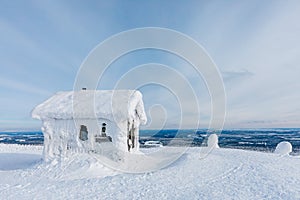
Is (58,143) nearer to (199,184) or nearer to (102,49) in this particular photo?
(102,49)

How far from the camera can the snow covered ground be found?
853cm

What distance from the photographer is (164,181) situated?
33.7 feet

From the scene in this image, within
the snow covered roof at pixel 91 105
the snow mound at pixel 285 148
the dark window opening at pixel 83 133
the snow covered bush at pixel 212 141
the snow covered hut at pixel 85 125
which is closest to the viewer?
the snow covered roof at pixel 91 105

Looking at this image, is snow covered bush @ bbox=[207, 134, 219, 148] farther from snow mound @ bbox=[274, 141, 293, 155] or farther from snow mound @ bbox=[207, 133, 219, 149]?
snow mound @ bbox=[274, 141, 293, 155]

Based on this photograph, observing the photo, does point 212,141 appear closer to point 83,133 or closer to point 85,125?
point 83,133

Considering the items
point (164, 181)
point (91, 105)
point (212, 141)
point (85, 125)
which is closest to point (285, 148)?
point (212, 141)

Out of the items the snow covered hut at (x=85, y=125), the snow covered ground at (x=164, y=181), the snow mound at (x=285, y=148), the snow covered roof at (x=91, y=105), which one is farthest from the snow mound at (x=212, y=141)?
the snow covered hut at (x=85, y=125)

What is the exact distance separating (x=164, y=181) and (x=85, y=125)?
6320mm

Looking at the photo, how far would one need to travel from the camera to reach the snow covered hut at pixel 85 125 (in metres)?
14.0

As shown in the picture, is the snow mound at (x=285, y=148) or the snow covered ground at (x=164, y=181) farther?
the snow mound at (x=285, y=148)

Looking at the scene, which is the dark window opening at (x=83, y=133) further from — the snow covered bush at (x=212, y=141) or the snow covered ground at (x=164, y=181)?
the snow covered bush at (x=212, y=141)

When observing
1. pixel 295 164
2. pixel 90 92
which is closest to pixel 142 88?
pixel 90 92

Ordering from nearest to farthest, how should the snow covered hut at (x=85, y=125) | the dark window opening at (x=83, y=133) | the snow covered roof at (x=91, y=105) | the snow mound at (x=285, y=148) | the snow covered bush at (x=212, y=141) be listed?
the snow covered roof at (x=91, y=105) < the snow covered hut at (x=85, y=125) < the dark window opening at (x=83, y=133) < the snow mound at (x=285, y=148) < the snow covered bush at (x=212, y=141)

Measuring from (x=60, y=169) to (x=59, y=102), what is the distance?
4662 mm
